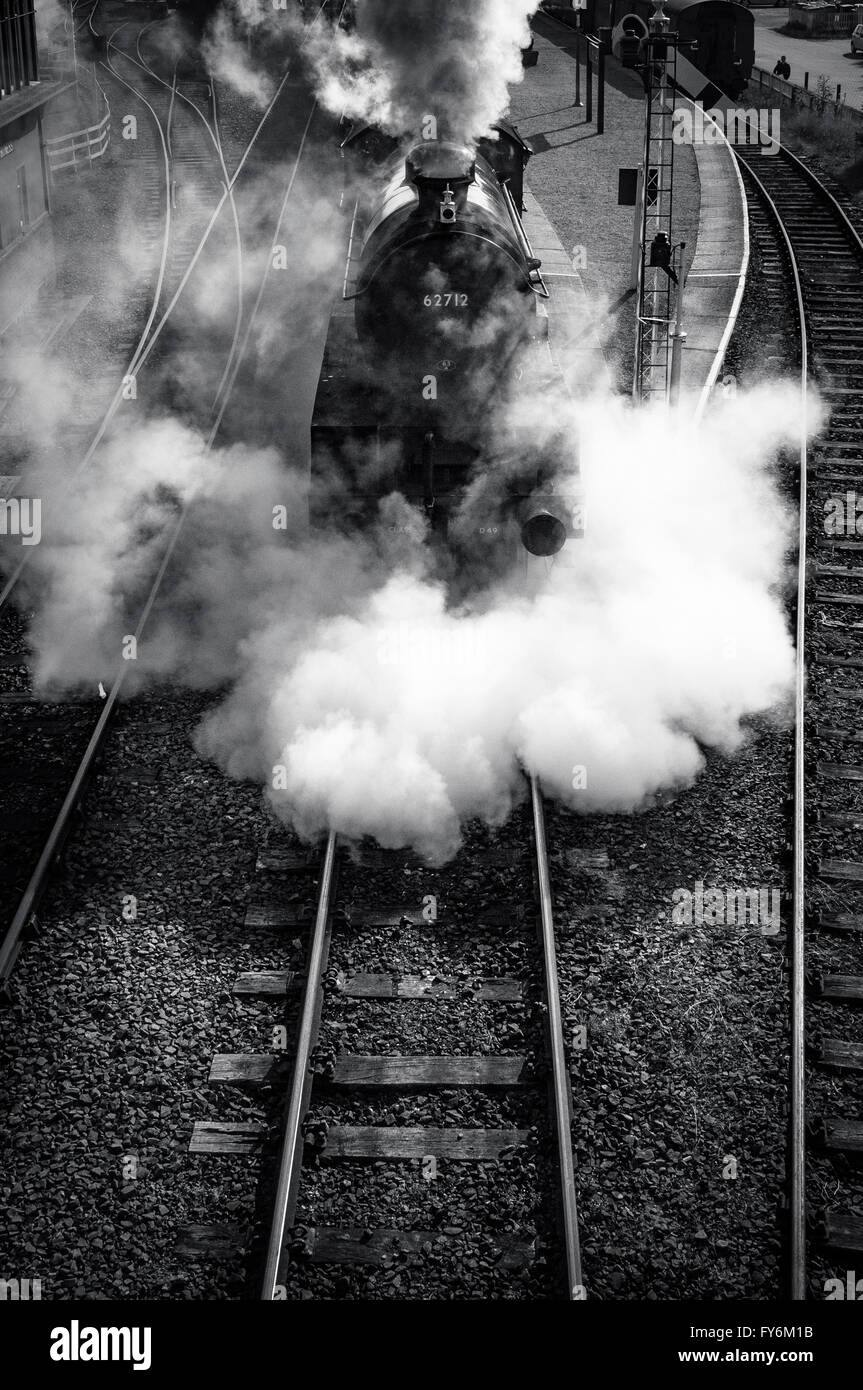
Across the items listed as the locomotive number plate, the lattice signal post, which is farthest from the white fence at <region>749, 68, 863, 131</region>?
the locomotive number plate

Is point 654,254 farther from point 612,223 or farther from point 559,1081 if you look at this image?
point 612,223

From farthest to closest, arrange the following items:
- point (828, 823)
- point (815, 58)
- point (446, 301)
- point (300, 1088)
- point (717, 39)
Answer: point (815, 58), point (717, 39), point (446, 301), point (828, 823), point (300, 1088)

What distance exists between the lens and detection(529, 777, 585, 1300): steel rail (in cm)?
505

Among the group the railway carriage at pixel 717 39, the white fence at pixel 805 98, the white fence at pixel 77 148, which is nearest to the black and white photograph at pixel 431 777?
the white fence at pixel 77 148

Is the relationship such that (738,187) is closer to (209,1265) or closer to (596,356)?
(596,356)

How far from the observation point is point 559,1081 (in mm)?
5852

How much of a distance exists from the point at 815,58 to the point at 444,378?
36416mm

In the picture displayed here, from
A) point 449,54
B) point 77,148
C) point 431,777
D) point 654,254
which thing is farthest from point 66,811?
point 77,148

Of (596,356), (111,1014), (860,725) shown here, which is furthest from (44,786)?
(596,356)

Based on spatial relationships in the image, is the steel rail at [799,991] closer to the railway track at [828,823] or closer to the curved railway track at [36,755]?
the railway track at [828,823]

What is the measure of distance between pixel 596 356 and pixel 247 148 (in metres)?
12.0

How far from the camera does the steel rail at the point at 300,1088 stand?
5074 millimetres

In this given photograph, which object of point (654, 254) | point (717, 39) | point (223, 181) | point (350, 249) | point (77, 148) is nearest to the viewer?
point (350, 249)

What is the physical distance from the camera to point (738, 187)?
22562 millimetres
